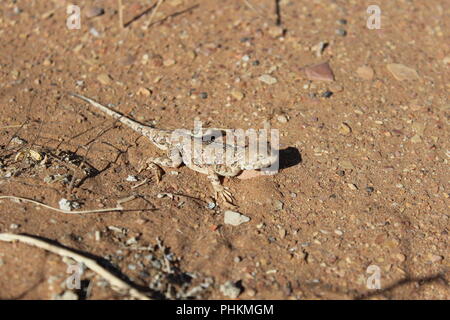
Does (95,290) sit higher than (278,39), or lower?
lower

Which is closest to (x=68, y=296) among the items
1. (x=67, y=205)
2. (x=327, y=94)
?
(x=67, y=205)

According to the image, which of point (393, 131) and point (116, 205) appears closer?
point (116, 205)

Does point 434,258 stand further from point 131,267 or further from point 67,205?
point 67,205

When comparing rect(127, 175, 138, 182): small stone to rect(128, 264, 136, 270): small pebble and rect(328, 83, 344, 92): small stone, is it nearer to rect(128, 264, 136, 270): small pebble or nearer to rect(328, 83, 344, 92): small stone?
rect(128, 264, 136, 270): small pebble

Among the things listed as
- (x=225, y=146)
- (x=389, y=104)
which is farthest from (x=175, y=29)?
(x=389, y=104)

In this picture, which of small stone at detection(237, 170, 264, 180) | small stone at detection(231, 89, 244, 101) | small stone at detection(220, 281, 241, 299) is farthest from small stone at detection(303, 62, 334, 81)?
small stone at detection(220, 281, 241, 299)

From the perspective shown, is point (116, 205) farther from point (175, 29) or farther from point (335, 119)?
point (175, 29)
